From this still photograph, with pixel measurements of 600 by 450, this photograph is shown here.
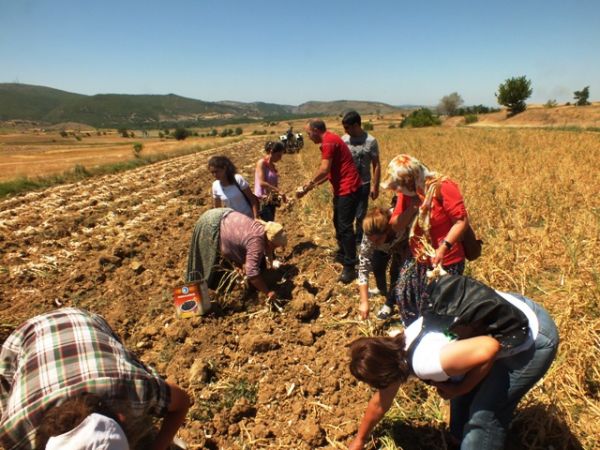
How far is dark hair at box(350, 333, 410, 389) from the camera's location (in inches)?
63.5

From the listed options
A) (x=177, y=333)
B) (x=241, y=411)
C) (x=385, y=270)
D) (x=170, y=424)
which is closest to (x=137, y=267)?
(x=177, y=333)

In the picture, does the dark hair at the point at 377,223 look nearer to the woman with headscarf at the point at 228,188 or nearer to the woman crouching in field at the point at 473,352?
the woman crouching in field at the point at 473,352

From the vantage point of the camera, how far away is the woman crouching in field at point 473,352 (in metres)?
1.56

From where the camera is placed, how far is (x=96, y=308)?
4262 mm

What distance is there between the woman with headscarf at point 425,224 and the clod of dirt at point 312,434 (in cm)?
100

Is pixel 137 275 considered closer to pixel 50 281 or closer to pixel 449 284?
pixel 50 281

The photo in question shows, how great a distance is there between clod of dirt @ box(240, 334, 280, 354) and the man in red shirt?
4.35 feet

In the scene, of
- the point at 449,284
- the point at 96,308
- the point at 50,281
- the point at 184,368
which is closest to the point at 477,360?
the point at 449,284

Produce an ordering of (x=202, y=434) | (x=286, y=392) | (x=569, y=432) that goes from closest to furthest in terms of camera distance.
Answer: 1. (x=569, y=432)
2. (x=202, y=434)
3. (x=286, y=392)

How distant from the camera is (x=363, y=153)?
4.56 metres

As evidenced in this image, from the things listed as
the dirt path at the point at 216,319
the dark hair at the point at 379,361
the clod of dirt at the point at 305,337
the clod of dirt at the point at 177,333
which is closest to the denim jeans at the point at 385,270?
the dirt path at the point at 216,319

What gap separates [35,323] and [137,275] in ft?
11.5

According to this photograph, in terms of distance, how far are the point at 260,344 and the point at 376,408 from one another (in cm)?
158

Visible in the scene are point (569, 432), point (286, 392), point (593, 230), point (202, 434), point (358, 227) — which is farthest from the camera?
point (358, 227)
